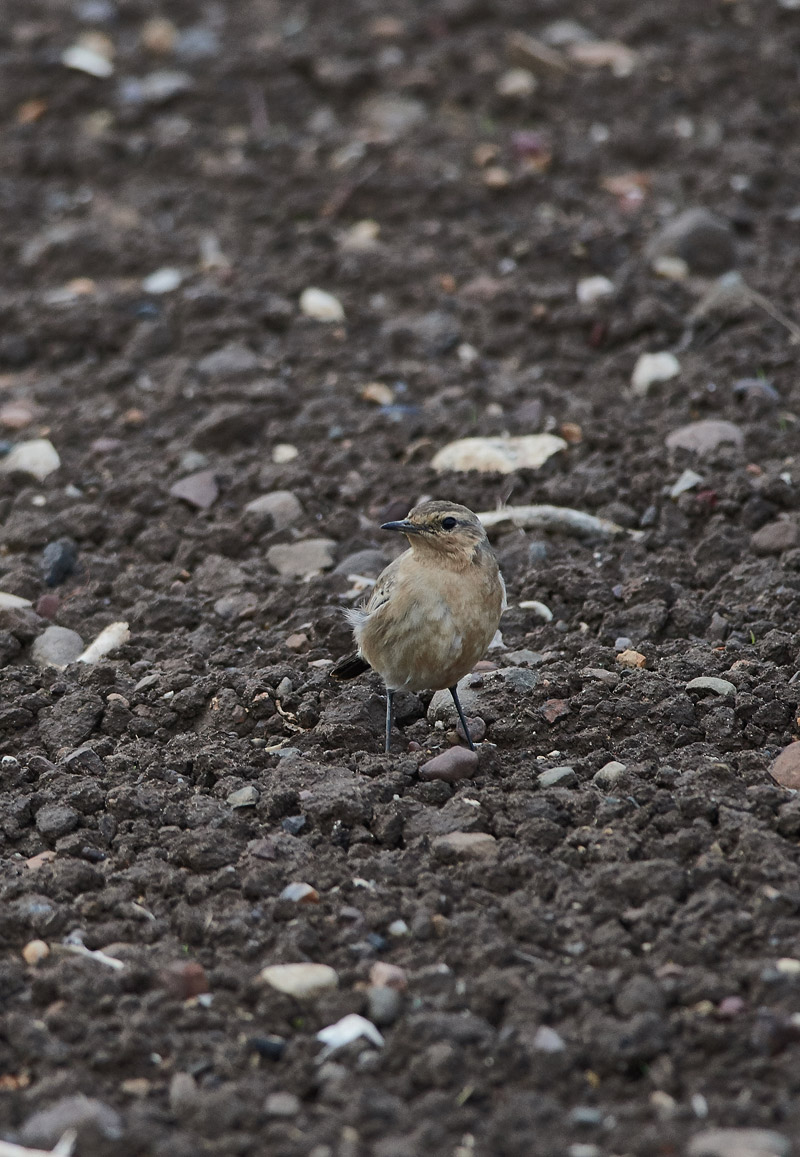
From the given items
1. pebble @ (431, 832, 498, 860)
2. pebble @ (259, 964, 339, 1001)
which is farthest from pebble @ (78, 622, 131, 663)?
pebble @ (259, 964, 339, 1001)

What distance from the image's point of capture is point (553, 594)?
243 inches

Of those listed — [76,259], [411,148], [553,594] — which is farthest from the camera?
[411,148]

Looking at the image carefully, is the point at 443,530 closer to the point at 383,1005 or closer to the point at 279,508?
the point at 279,508

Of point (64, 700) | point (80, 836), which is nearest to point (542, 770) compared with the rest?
point (80, 836)

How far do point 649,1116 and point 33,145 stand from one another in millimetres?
9207

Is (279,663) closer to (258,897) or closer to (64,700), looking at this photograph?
(64,700)

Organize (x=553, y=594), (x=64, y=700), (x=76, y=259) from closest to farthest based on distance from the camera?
1. (x=64, y=700)
2. (x=553, y=594)
3. (x=76, y=259)

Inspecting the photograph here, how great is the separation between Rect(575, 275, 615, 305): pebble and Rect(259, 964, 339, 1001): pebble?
5.28 m

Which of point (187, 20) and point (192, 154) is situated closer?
point (192, 154)

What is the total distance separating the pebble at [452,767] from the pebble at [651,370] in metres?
3.29

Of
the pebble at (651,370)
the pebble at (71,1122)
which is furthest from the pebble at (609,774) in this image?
the pebble at (651,370)

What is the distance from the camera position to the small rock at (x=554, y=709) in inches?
205

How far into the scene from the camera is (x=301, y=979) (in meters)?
3.93

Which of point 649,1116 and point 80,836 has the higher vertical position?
point 649,1116
